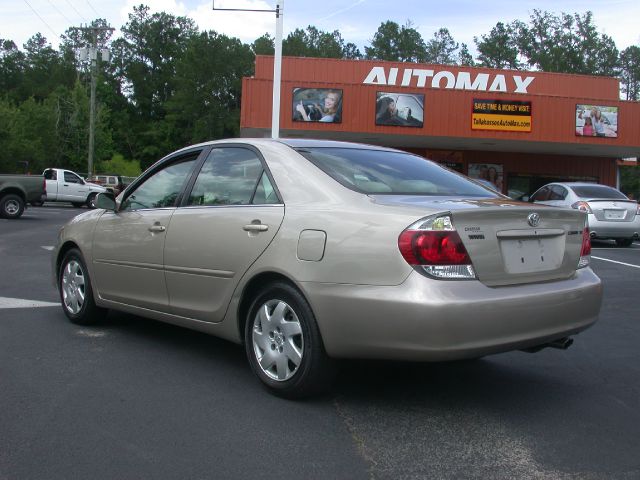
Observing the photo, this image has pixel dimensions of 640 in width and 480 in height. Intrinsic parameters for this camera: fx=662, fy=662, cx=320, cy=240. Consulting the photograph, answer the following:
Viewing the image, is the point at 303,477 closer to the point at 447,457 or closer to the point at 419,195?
the point at 447,457

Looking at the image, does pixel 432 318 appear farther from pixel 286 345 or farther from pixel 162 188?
pixel 162 188

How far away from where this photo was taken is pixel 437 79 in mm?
31312

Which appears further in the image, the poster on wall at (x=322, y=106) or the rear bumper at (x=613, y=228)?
the poster on wall at (x=322, y=106)

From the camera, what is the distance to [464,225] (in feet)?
11.5

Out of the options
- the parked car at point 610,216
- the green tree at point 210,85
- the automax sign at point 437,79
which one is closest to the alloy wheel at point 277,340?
Answer: the parked car at point 610,216

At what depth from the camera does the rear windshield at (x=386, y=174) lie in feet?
13.5

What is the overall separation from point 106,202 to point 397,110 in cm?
2091

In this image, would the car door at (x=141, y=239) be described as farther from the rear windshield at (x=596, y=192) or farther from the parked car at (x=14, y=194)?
the parked car at (x=14, y=194)

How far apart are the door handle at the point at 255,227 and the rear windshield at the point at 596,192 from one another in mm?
12279

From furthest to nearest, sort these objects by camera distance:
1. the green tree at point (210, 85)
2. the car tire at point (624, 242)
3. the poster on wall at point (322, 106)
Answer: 1. the green tree at point (210, 85)
2. the poster on wall at point (322, 106)
3. the car tire at point (624, 242)

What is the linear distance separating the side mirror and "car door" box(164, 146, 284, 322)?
930mm

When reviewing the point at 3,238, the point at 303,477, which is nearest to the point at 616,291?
the point at 303,477

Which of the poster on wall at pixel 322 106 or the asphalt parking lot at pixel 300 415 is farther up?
the poster on wall at pixel 322 106

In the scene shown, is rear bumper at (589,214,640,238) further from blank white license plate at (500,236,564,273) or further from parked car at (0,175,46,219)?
parked car at (0,175,46,219)
